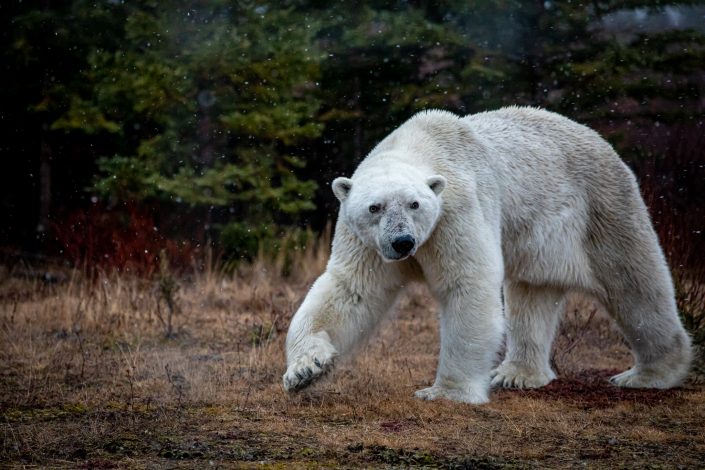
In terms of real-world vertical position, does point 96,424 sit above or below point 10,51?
below

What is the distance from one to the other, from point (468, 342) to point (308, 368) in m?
0.89

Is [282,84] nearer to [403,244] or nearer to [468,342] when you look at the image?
[468,342]

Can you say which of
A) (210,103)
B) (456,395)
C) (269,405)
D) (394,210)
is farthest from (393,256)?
(210,103)

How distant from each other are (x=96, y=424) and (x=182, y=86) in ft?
23.0

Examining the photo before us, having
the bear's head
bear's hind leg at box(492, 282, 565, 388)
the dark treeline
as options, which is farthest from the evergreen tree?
the bear's head

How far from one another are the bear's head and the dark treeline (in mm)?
5389

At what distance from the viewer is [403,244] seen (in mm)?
4320

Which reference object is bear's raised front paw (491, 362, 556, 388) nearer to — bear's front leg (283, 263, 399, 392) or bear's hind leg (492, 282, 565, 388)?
bear's hind leg (492, 282, 565, 388)

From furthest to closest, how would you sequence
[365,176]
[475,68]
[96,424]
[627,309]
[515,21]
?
[515,21], [475,68], [627,309], [365,176], [96,424]

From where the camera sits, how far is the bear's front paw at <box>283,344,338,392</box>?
4410mm

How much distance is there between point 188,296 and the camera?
28.9 feet

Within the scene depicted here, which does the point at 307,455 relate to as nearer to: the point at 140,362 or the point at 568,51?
the point at 140,362

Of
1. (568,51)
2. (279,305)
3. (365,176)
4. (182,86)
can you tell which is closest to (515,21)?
(568,51)

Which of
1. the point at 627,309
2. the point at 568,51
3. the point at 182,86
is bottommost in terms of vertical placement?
the point at 627,309
